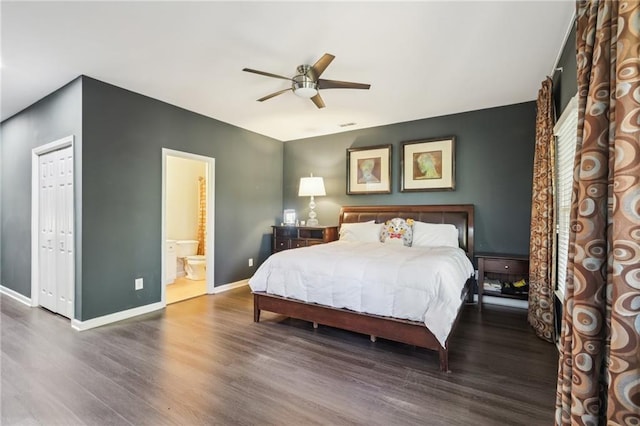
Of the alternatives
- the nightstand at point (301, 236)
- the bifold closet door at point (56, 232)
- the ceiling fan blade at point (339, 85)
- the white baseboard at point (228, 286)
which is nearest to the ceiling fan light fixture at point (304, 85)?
the ceiling fan blade at point (339, 85)

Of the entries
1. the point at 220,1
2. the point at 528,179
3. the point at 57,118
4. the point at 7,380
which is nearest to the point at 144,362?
the point at 7,380

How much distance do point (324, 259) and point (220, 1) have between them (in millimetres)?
2271

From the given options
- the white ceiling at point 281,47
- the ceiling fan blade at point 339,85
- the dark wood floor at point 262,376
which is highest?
the white ceiling at point 281,47

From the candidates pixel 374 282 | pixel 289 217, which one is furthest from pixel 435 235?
pixel 289 217

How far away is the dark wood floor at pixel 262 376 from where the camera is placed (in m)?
1.83

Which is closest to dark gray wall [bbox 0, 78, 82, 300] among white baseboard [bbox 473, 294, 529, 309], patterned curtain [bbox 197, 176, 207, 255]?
patterned curtain [bbox 197, 176, 207, 255]

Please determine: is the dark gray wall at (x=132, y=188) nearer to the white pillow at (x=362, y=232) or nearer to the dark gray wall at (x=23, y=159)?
the dark gray wall at (x=23, y=159)

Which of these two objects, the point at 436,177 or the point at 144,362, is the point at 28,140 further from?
the point at 436,177

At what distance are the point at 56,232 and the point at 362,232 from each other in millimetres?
3915

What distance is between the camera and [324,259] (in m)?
3.00

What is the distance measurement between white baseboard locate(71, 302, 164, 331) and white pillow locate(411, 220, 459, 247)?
138 inches

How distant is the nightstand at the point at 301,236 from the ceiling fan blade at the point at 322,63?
108 inches

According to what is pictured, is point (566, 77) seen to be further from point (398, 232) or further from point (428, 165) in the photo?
point (398, 232)

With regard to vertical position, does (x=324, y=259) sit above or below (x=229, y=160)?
below
